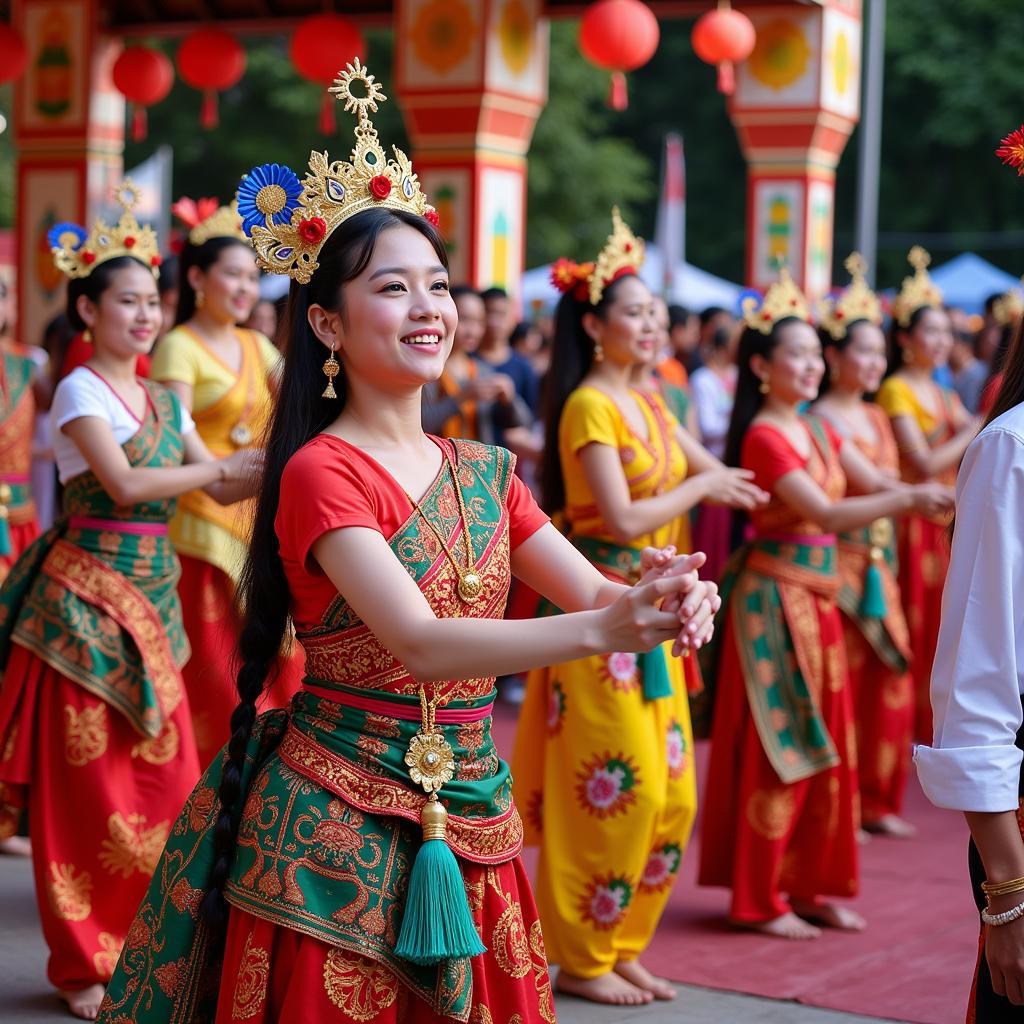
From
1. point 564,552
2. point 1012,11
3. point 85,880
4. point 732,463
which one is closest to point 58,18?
point 732,463

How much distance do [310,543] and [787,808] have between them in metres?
2.78

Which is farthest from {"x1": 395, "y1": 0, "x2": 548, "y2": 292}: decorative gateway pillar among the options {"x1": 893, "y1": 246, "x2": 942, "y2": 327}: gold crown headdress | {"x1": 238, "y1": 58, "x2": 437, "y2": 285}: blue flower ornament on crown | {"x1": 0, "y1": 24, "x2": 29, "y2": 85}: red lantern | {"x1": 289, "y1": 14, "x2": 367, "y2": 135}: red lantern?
{"x1": 238, "y1": 58, "x2": 437, "y2": 285}: blue flower ornament on crown

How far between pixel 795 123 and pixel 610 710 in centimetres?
620

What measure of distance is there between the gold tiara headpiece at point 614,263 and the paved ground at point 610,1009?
1.78 metres

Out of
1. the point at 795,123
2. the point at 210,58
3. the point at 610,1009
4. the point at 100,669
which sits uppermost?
the point at 210,58

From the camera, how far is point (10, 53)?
32.4ft

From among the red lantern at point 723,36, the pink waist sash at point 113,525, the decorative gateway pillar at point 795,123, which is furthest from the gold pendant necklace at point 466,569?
the decorative gateway pillar at point 795,123

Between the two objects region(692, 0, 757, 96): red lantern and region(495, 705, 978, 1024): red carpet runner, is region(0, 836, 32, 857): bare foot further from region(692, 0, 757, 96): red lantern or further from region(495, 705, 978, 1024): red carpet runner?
region(692, 0, 757, 96): red lantern

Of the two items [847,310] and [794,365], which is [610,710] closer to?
[794,365]

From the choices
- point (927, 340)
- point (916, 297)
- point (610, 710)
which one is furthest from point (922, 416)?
point (610, 710)

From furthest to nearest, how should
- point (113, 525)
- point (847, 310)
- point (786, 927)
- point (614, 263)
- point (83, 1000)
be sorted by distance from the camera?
point (847, 310)
point (786, 927)
point (614, 263)
point (113, 525)
point (83, 1000)

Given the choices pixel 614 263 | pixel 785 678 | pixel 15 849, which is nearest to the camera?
pixel 614 263

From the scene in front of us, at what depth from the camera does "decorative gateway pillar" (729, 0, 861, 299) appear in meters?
9.56

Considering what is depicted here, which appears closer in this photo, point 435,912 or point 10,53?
point 435,912
